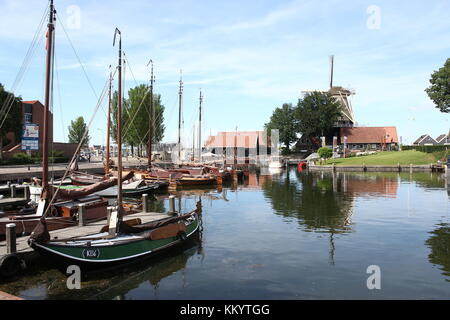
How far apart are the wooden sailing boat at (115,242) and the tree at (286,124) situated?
320ft

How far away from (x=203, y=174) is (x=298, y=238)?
33456mm

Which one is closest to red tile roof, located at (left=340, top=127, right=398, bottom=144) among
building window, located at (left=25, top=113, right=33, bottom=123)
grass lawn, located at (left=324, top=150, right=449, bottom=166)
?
grass lawn, located at (left=324, top=150, right=449, bottom=166)

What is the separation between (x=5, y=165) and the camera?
5503cm

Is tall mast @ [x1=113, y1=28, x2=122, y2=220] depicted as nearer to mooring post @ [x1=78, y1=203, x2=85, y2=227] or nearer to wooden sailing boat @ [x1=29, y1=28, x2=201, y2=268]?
wooden sailing boat @ [x1=29, y1=28, x2=201, y2=268]

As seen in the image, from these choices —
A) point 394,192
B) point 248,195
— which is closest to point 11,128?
point 248,195

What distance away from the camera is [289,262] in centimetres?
1720

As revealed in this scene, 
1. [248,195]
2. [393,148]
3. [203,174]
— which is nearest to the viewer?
[248,195]

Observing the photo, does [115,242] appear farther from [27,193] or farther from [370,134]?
A: [370,134]

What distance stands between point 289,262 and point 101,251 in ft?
27.0

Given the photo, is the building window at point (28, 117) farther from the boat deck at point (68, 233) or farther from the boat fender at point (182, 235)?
the boat fender at point (182, 235)

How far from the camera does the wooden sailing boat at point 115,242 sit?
1409cm

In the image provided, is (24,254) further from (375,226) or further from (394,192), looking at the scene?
(394,192)
